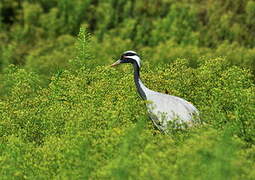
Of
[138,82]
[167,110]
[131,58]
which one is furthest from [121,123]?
[131,58]

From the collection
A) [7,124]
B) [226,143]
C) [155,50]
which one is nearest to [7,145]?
[7,124]

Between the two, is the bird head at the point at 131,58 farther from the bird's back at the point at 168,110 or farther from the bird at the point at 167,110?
the bird's back at the point at 168,110

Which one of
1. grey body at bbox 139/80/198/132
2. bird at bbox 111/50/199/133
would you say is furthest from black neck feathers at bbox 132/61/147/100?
grey body at bbox 139/80/198/132

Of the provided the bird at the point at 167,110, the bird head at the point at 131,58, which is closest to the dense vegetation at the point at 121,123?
the bird at the point at 167,110

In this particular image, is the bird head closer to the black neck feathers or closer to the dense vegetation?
the black neck feathers

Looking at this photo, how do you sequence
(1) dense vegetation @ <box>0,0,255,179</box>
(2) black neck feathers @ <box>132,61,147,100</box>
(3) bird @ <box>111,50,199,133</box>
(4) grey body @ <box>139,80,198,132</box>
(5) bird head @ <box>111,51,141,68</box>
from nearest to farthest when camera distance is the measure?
(1) dense vegetation @ <box>0,0,255,179</box>, (3) bird @ <box>111,50,199,133</box>, (4) grey body @ <box>139,80,198,132</box>, (2) black neck feathers @ <box>132,61,147,100</box>, (5) bird head @ <box>111,51,141,68</box>

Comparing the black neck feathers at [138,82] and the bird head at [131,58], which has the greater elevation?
the bird head at [131,58]

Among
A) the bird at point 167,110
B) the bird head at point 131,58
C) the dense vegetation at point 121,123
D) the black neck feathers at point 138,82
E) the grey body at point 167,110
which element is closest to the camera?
the dense vegetation at point 121,123

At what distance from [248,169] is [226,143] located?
1.19ft

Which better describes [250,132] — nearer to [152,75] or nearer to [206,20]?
[152,75]

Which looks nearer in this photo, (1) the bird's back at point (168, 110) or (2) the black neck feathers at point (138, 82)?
(1) the bird's back at point (168, 110)

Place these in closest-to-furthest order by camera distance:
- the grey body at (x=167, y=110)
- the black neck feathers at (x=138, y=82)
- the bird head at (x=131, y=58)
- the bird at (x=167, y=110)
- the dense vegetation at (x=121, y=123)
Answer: the dense vegetation at (x=121, y=123)
the bird at (x=167, y=110)
the grey body at (x=167, y=110)
the black neck feathers at (x=138, y=82)
the bird head at (x=131, y=58)

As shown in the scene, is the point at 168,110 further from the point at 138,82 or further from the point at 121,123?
the point at 138,82

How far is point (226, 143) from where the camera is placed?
7859 mm
